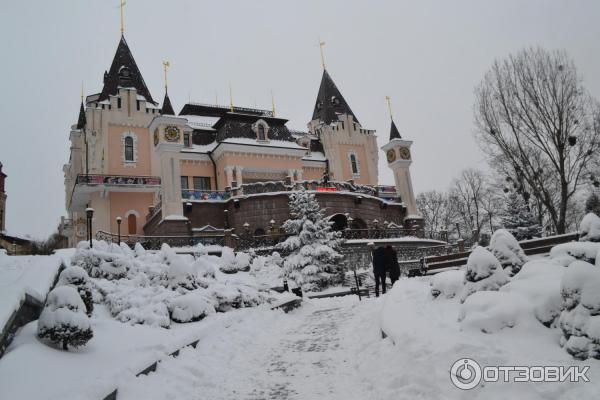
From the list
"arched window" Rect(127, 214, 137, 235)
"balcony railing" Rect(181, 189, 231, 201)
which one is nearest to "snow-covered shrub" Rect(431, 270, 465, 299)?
"balcony railing" Rect(181, 189, 231, 201)

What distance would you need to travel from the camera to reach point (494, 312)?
519cm

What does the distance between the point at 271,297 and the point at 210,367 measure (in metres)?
6.56

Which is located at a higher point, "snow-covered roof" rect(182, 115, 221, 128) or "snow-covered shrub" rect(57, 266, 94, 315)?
"snow-covered roof" rect(182, 115, 221, 128)

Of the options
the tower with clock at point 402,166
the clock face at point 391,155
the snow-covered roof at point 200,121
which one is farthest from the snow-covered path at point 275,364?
the snow-covered roof at point 200,121

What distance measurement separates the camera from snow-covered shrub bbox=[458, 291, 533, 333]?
16.7 ft

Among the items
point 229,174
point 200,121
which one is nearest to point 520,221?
point 229,174

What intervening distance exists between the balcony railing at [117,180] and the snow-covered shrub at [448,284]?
28373mm

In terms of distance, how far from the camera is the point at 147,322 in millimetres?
8547

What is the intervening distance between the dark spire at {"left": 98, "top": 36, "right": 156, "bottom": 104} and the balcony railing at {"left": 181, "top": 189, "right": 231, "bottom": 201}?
12.5 m

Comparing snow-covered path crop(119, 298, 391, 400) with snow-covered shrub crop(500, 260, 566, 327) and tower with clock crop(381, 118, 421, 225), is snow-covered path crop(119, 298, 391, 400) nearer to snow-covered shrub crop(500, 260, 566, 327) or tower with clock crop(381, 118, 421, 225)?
snow-covered shrub crop(500, 260, 566, 327)

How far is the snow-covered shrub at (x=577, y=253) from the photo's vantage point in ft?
20.6

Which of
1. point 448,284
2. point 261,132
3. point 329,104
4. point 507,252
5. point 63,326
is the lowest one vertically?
point 448,284

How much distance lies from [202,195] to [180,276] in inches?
709

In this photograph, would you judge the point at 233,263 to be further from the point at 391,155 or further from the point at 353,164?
the point at 353,164
